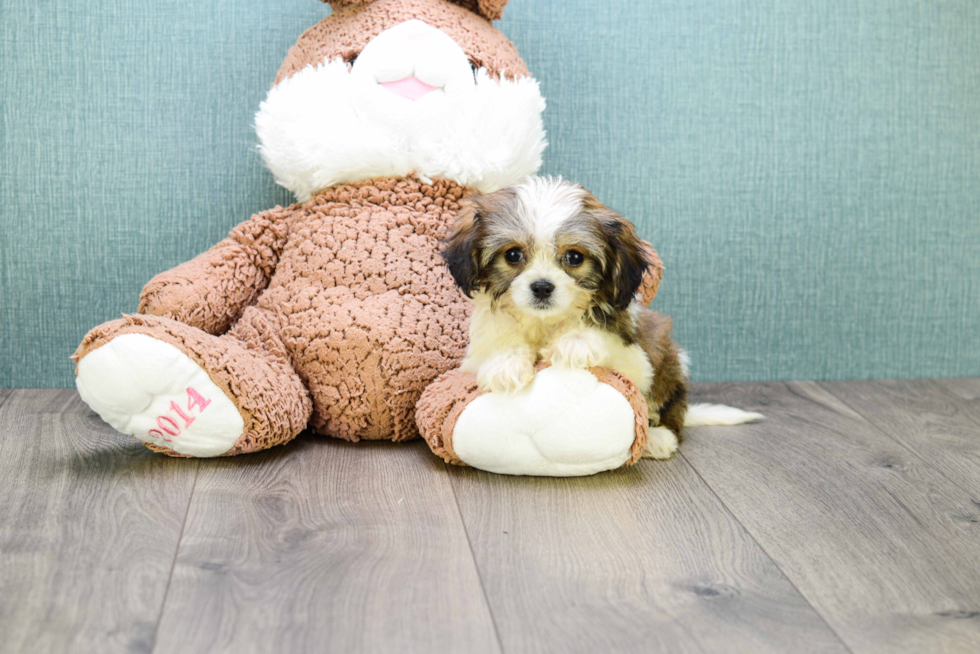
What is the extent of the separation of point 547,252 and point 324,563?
62cm

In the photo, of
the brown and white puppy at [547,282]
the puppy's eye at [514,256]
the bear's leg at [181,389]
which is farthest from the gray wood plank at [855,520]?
the bear's leg at [181,389]

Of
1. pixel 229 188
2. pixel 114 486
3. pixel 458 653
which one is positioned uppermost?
pixel 229 188

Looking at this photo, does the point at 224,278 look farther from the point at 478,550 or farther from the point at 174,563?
the point at 478,550

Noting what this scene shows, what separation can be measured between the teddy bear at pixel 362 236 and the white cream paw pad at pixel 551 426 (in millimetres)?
58

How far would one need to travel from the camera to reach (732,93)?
232 centimetres

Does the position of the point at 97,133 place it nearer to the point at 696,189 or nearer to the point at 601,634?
the point at 696,189

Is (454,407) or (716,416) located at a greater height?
(454,407)

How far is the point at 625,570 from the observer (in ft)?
4.32

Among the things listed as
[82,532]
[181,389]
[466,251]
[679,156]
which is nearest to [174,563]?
[82,532]

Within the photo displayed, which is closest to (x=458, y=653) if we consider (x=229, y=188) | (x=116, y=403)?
(x=116, y=403)

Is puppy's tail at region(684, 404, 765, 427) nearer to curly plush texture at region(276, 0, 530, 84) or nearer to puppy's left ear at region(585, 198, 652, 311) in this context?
puppy's left ear at region(585, 198, 652, 311)

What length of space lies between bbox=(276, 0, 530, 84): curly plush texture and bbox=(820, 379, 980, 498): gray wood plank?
117 centimetres

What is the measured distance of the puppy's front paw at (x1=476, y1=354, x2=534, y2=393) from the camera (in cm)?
161

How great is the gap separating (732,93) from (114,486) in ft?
5.63
